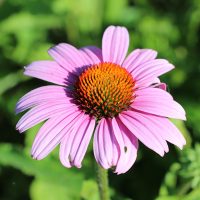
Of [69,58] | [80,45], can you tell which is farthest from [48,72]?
[80,45]

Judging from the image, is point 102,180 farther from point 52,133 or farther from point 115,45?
point 115,45

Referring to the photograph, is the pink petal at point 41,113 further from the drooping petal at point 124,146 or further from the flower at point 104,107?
the drooping petal at point 124,146

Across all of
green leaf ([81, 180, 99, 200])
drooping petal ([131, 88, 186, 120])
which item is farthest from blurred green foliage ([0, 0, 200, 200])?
drooping petal ([131, 88, 186, 120])

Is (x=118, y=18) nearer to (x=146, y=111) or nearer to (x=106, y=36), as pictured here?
(x=106, y=36)

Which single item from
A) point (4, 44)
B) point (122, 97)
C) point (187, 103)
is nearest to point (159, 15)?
point (187, 103)

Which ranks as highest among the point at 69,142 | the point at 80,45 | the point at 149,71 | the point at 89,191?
the point at 149,71

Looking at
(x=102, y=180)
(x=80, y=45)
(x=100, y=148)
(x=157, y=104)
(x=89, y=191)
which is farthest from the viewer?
(x=80, y=45)
